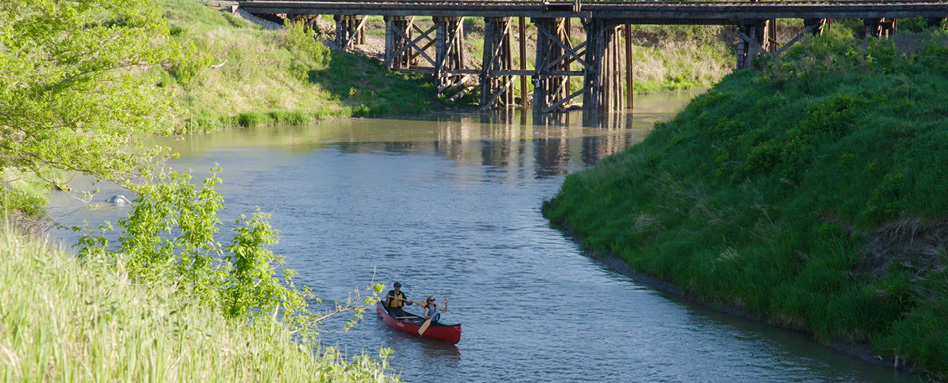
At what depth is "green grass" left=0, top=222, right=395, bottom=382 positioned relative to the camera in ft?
26.5

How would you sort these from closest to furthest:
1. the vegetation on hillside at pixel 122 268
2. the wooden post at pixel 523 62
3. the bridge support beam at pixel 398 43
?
1. the vegetation on hillside at pixel 122 268
2. the wooden post at pixel 523 62
3. the bridge support beam at pixel 398 43

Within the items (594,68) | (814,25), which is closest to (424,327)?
(814,25)

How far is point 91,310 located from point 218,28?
5605cm

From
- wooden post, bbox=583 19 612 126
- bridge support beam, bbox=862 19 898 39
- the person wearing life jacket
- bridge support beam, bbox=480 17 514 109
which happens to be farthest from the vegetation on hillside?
bridge support beam, bbox=480 17 514 109

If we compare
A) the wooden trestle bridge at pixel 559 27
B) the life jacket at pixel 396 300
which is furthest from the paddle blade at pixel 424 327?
the wooden trestle bridge at pixel 559 27

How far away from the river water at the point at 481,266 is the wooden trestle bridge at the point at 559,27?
10185mm

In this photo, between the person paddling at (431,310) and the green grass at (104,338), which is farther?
the person paddling at (431,310)

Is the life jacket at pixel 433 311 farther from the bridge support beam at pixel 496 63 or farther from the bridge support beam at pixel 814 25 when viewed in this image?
the bridge support beam at pixel 496 63

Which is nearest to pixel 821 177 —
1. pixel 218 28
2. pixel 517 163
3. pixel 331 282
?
pixel 331 282

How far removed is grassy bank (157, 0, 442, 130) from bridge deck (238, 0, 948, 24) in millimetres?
3812

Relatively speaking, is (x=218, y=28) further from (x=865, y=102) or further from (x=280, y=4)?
(x=865, y=102)

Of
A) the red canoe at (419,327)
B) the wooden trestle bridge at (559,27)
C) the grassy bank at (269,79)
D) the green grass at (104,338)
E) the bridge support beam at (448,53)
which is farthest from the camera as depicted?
the bridge support beam at (448,53)

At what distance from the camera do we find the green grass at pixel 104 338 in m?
8.07

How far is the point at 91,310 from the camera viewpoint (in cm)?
935
